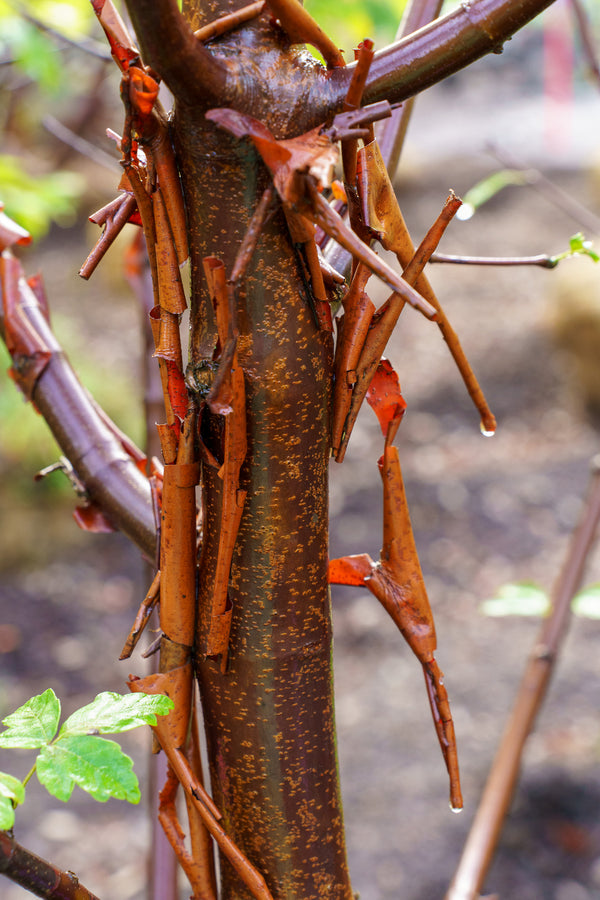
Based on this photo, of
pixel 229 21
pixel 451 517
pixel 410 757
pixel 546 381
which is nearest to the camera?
pixel 229 21

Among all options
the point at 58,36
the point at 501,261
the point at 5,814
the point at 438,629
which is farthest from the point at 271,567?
the point at 438,629

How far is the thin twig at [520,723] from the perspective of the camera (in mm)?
648

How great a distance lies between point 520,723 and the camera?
2.43 feet

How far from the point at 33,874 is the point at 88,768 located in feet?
0.14

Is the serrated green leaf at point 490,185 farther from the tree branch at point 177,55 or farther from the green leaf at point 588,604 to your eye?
the tree branch at point 177,55

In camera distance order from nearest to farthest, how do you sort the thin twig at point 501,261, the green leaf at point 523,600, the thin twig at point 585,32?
1. the thin twig at point 501,261
2. the thin twig at point 585,32
3. the green leaf at point 523,600

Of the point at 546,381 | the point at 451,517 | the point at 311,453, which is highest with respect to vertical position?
the point at 311,453

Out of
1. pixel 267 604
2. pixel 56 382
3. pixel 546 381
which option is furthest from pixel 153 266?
pixel 546 381

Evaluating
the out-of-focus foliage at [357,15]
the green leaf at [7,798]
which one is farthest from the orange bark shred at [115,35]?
the out-of-focus foliage at [357,15]

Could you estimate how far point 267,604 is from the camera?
37 centimetres

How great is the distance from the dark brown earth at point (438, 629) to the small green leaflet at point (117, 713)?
139cm

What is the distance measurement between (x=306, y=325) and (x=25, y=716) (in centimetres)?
21

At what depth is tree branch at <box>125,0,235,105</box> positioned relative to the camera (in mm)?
262

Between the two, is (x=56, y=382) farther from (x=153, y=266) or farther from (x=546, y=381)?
(x=546, y=381)
